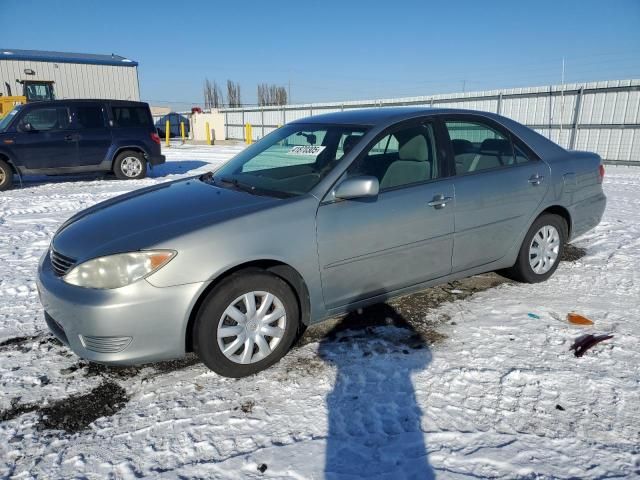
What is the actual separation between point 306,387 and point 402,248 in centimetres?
120

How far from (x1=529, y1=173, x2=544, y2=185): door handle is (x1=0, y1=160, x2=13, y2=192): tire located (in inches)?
402

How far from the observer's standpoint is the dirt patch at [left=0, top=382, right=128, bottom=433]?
8.48 feet

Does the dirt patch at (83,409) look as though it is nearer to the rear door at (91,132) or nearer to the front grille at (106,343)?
the front grille at (106,343)

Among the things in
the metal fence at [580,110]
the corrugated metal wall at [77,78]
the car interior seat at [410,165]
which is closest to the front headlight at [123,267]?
the car interior seat at [410,165]

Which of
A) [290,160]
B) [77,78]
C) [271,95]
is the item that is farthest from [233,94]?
[290,160]

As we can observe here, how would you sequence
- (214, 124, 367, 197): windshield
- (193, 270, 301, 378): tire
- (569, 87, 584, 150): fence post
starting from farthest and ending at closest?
(569, 87, 584, 150): fence post → (214, 124, 367, 197): windshield → (193, 270, 301, 378): tire

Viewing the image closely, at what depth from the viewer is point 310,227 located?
9.93ft

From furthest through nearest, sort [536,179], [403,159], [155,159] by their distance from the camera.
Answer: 1. [155,159]
2. [536,179]
3. [403,159]

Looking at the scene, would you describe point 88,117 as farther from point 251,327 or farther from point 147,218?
point 251,327

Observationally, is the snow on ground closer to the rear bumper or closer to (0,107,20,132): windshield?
(0,107,20,132): windshield

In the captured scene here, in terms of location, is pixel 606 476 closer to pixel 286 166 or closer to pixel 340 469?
pixel 340 469

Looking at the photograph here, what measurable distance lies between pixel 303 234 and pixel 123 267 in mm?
1067

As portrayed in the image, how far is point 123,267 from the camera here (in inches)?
104

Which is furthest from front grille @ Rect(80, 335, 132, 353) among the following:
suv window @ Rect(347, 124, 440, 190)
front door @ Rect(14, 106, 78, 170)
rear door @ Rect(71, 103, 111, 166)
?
rear door @ Rect(71, 103, 111, 166)
